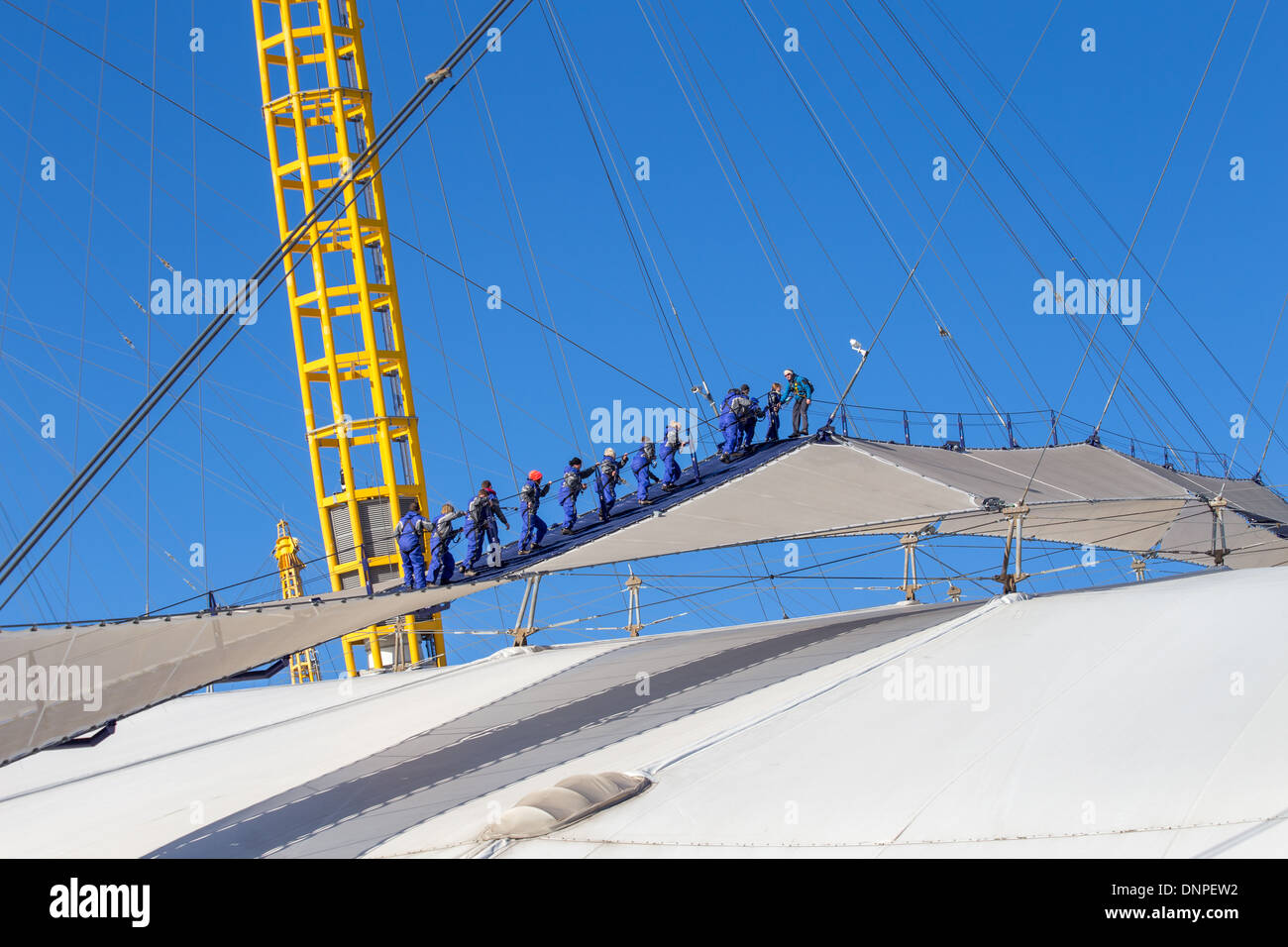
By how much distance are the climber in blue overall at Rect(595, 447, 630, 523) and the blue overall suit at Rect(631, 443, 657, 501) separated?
1.28 ft

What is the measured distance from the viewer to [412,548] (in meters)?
21.3

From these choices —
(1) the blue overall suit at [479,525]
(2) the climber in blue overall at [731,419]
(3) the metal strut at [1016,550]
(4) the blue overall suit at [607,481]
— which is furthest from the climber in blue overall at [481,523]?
(3) the metal strut at [1016,550]

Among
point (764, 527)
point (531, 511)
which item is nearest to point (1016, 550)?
point (764, 527)

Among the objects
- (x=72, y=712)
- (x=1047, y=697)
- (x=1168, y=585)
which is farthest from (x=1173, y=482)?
(x=72, y=712)

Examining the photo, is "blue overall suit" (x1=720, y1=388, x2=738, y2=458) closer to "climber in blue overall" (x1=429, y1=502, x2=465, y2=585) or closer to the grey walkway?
the grey walkway

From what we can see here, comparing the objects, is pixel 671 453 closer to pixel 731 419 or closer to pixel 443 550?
pixel 731 419

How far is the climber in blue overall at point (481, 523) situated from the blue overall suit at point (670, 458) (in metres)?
3.19

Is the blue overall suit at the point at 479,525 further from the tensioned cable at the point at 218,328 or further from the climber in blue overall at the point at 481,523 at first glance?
the tensioned cable at the point at 218,328

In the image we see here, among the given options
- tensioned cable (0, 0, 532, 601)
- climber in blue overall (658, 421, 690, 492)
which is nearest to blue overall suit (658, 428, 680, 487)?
climber in blue overall (658, 421, 690, 492)

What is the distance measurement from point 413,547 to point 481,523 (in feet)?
5.51

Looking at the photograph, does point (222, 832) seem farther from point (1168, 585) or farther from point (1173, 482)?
point (1173, 482)

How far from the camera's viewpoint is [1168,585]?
20.0 metres
